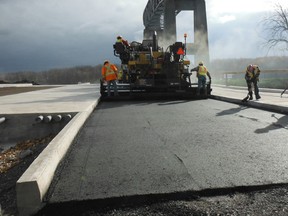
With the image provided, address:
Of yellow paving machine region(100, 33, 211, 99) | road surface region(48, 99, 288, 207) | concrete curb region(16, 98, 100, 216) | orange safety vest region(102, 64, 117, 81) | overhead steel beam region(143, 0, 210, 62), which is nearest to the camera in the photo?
concrete curb region(16, 98, 100, 216)

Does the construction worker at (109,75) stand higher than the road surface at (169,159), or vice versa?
the construction worker at (109,75)

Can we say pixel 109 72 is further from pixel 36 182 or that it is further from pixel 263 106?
pixel 36 182

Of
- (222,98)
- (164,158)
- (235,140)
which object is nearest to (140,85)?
(222,98)

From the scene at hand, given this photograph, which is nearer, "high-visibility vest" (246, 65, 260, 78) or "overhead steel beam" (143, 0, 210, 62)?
"high-visibility vest" (246, 65, 260, 78)

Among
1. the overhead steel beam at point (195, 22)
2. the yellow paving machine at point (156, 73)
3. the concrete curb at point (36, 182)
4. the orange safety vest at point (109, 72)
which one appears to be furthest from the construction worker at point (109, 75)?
the overhead steel beam at point (195, 22)

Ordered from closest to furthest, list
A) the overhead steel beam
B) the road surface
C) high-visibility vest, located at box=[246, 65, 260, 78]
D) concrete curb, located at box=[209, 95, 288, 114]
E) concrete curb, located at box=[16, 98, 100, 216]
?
concrete curb, located at box=[16, 98, 100, 216], the road surface, concrete curb, located at box=[209, 95, 288, 114], high-visibility vest, located at box=[246, 65, 260, 78], the overhead steel beam

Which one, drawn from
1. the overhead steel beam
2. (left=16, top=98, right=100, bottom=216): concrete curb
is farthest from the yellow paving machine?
the overhead steel beam

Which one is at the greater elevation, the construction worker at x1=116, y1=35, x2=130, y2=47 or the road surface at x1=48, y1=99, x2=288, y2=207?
the construction worker at x1=116, y1=35, x2=130, y2=47

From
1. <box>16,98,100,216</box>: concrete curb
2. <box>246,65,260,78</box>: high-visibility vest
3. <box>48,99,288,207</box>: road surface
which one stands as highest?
<box>246,65,260,78</box>: high-visibility vest

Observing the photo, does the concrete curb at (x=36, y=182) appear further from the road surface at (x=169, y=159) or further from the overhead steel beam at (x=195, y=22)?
the overhead steel beam at (x=195, y=22)

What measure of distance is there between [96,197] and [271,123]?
197 inches

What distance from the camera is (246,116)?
7.41 meters

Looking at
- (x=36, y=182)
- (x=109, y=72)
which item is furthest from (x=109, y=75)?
(x=36, y=182)

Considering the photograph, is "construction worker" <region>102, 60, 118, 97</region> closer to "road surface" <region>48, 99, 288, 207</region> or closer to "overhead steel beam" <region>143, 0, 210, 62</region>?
"road surface" <region>48, 99, 288, 207</region>
